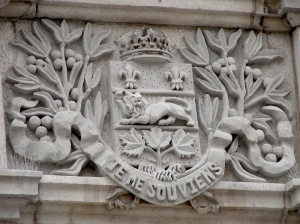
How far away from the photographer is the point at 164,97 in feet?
32.1

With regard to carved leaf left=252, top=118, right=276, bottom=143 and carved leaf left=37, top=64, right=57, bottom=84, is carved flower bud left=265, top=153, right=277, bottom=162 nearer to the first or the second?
carved leaf left=252, top=118, right=276, bottom=143

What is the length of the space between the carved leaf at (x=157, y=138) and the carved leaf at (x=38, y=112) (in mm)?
642

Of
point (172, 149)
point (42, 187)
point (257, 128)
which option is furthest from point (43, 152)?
point (257, 128)

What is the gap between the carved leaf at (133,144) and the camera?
31.3 ft

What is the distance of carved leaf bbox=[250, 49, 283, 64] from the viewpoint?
33.7 ft

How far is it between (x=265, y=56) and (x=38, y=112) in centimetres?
178

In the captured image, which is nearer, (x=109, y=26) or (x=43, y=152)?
(x=43, y=152)

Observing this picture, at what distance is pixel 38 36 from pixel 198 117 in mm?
1220

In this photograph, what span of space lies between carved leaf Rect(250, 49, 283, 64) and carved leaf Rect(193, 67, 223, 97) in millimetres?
370

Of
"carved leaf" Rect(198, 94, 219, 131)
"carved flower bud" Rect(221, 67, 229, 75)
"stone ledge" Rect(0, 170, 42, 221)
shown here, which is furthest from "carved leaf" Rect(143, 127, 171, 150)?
"stone ledge" Rect(0, 170, 42, 221)

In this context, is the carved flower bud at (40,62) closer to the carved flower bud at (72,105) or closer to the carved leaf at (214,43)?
the carved flower bud at (72,105)

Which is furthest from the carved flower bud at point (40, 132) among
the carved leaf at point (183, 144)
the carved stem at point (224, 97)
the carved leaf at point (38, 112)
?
the carved stem at point (224, 97)

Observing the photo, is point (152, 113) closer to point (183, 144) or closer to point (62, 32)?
point (183, 144)

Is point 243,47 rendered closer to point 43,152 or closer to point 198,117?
point 198,117
